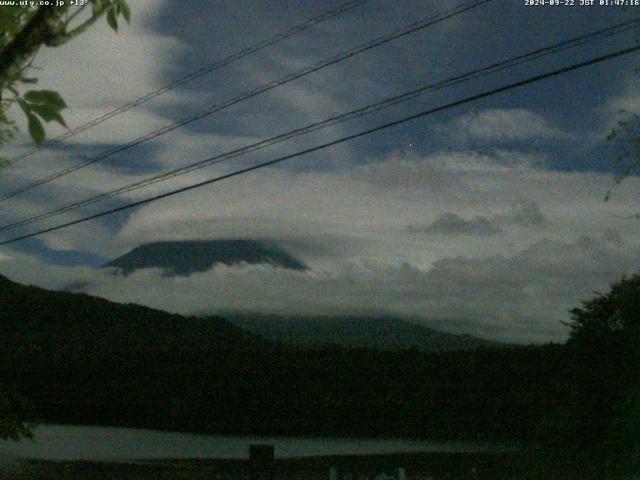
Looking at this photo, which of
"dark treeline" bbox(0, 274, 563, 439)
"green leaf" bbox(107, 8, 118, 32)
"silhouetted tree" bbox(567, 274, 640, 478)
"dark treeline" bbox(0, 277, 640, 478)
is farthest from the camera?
"dark treeline" bbox(0, 274, 563, 439)

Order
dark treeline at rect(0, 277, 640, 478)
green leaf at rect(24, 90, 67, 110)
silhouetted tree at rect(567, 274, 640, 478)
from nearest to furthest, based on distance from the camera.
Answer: green leaf at rect(24, 90, 67, 110) → silhouetted tree at rect(567, 274, 640, 478) → dark treeline at rect(0, 277, 640, 478)

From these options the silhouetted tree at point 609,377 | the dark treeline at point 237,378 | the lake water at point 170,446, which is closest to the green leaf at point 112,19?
the silhouetted tree at point 609,377

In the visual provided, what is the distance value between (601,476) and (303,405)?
15833 mm

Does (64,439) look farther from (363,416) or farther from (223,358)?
(363,416)

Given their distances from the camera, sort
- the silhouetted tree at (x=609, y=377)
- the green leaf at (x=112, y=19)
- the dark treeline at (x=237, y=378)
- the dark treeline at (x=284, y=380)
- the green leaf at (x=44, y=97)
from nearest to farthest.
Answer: the green leaf at (x=44, y=97) → the green leaf at (x=112, y=19) → the silhouetted tree at (x=609, y=377) → the dark treeline at (x=284, y=380) → the dark treeline at (x=237, y=378)

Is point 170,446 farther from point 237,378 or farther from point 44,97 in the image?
point 44,97

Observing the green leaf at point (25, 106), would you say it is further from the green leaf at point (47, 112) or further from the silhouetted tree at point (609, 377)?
the silhouetted tree at point (609, 377)

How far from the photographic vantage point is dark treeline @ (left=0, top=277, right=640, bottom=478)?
55.5 feet

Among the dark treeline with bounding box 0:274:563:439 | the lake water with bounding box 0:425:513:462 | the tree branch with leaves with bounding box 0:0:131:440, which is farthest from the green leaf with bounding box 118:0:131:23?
the lake water with bounding box 0:425:513:462

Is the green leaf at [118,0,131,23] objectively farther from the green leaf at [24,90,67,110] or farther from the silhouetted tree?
the silhouetted tree

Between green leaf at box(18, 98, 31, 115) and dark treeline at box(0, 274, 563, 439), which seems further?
dark treeline at box(0, 274, 563, 439)

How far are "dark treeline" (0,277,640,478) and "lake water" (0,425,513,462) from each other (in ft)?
2.44

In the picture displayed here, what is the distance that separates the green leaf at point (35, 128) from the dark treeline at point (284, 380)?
14307mm

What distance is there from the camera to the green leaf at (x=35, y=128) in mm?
2991
